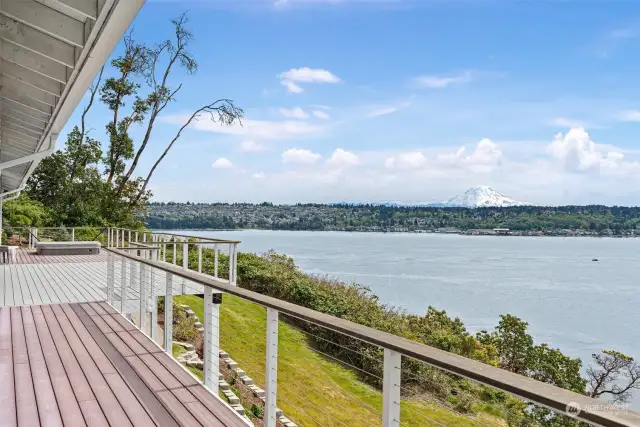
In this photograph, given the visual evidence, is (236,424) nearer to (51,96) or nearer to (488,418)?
(51,96)

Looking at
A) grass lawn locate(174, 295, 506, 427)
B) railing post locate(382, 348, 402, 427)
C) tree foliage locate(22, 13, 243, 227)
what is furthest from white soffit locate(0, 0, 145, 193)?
tree foliage locate(22, 13, 243, 227)

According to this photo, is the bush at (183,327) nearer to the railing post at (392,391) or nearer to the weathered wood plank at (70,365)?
the weathered wood plank at (70,365)

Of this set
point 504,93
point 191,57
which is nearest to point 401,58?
point 504,93

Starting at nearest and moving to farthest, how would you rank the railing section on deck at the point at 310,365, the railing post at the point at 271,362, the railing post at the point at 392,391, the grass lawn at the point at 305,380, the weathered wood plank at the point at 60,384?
the railing section on deck at the point at 310,365, the railing post at the point at 392,391, the railing post at the point at 271,362, the weathered wood plank at the point at 60,384, the grass lawn at the point at 305,380

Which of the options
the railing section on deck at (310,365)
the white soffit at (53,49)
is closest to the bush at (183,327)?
the railing section on deck at (310,365)

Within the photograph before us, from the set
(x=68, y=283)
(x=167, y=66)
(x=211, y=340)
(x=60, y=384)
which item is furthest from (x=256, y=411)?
(x=167, y=66)

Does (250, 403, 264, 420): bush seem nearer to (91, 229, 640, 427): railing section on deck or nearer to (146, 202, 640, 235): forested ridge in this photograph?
(91, 229, 640, 427): railing section on deck
